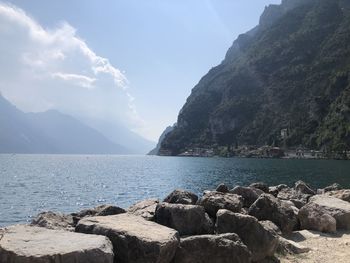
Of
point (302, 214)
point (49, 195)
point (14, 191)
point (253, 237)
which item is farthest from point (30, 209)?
point (253, 237)

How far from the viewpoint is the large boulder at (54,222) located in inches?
622

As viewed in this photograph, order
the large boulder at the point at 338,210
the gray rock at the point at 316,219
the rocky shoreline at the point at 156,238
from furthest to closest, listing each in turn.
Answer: the large boulder at the point at 338,210 < the gray rock at the point at 316,219 < the rocky shoreline at the point at 156,238

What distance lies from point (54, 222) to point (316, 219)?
13.0 meters

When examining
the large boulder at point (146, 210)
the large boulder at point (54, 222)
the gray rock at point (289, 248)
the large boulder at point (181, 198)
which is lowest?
the gray rock at point (289, 248)

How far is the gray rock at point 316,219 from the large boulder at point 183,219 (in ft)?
27.8

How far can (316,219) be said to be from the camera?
21.8 meters

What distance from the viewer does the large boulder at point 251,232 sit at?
15.3m

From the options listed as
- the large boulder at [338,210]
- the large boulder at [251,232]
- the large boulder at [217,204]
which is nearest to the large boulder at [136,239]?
the large boulder at [251,232]

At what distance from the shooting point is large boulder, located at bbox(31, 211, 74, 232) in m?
15.8

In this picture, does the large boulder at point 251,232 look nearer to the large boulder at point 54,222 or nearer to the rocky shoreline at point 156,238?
the rocky shoreline at point 156,238

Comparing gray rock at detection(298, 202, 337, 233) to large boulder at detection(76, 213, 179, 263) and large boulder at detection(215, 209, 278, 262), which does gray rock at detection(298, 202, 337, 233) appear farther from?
large boulder at detection(76, 213, 179, 263)

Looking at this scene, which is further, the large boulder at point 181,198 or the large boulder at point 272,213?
the large boulder at point 272,213

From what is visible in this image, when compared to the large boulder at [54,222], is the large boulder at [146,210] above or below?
above

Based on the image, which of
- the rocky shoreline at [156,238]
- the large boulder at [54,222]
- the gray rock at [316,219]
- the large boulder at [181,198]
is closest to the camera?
the rocky shoreline at [156,238]
